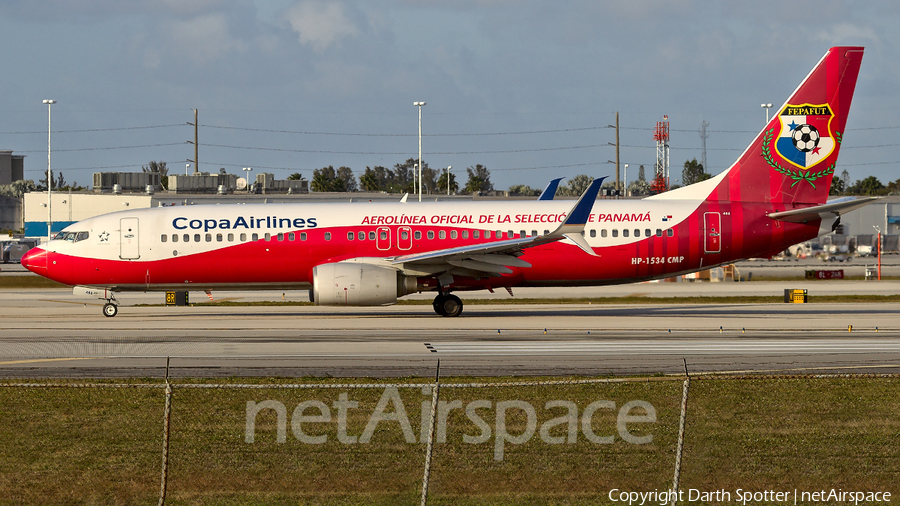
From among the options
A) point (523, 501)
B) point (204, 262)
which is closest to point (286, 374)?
point (523, 501)

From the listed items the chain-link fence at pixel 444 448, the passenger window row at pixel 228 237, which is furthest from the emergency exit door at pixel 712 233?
the chain-link fence at pixel 444 448

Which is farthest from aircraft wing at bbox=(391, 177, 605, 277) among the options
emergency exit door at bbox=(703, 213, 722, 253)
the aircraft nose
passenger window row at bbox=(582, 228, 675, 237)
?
the aircraft nose

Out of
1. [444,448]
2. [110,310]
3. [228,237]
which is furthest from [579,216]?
[444,448]

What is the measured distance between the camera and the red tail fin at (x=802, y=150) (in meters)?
32.2

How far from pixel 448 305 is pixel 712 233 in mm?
9780

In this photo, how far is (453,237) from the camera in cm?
3131

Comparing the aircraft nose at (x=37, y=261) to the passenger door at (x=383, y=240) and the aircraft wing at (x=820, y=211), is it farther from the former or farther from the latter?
the aircraft wing at (x=820, y=211)

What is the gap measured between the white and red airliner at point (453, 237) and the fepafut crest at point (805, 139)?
59 millimetres

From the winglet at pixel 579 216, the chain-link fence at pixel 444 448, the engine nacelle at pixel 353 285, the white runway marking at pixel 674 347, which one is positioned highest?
the winglet at pixel 579 216

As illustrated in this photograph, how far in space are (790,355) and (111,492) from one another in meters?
15.6

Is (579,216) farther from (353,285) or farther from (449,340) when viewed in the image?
(353,285)

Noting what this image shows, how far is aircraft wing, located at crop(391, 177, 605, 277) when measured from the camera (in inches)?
1102

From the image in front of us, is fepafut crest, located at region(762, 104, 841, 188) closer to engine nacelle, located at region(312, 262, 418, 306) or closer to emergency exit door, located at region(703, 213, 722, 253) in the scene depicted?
emergency exit door, located at region(703, 213, 722, 253)

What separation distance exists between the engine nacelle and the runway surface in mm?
899
